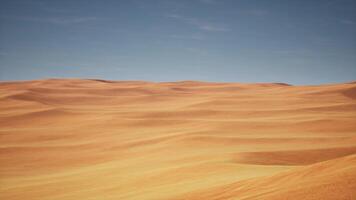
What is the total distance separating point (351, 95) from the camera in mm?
44469

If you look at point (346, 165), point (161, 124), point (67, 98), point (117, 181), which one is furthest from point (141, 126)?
point (67, 98)

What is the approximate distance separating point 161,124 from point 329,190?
22.8 m

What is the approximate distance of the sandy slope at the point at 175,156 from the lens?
676 cm

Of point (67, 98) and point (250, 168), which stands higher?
point (67, 98)

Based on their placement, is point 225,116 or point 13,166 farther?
point 225,116

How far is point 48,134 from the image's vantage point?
24.9 metres

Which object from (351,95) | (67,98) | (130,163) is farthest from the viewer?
(67,98)

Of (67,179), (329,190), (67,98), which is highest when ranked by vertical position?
(67,98)

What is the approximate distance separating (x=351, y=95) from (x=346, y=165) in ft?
137

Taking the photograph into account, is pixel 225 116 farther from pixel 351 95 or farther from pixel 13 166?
pixel 351 95

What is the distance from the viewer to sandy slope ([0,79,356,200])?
676cm

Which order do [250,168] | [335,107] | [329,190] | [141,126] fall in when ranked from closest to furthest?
[329,190], [250,168], [141,126], [335,107]

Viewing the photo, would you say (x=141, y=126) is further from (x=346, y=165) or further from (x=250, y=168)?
(x=346, y=165)

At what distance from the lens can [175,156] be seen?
1474 cm
